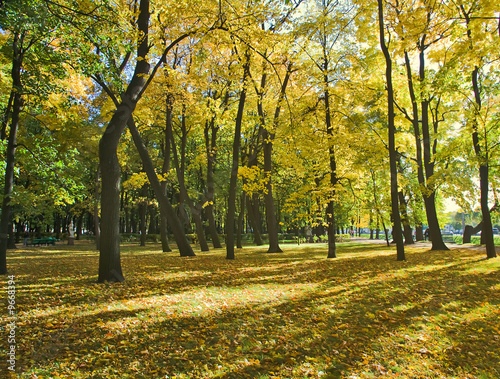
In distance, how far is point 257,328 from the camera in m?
4.69

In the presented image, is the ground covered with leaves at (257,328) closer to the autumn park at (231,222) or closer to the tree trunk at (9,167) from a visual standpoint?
the autumn park at (231,222)

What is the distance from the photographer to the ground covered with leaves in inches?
138

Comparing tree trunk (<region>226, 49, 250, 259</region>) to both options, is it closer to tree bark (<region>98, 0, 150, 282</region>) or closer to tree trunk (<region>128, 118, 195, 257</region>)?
tree trunk (<region>128, 118, 195, 257</region>)

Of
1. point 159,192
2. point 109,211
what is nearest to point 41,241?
point 159,192

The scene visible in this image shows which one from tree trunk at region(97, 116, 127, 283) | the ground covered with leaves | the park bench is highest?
tree trunk at region(97, 116, 127, 283)

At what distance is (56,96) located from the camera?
1044 cm

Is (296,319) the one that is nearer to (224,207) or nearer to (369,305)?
(369,305)


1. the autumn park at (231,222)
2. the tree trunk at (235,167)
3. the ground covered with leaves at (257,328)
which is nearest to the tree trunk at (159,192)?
the autumn park at (231,222)

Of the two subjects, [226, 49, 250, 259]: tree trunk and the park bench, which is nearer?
[226, 49, 250, 259]: tree trunk

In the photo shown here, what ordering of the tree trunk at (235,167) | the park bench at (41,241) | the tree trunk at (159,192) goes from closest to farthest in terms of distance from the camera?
the tree trunk at (159,192)
the tree trunk at (235,167)
the park bench at (41,241)

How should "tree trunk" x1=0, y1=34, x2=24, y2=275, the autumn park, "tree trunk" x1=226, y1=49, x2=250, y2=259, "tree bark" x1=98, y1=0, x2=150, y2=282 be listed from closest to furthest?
the autumn park → "tree bark" x1=98, y1=0, x2=150, y2=282 → "tree trunk" x1=0, y1=34, x2=24, y2=275 → "tree trunk" x1=226, y1=49, x2=250, y2=259

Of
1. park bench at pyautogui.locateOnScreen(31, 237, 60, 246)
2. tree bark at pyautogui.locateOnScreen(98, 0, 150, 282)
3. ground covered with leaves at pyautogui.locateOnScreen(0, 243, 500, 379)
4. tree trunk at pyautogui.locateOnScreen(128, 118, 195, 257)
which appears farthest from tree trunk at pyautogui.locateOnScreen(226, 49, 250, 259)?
park bench at pyautogui.locateOnScreen(31, 237, 60, 246)

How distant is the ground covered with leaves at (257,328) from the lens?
3.50m

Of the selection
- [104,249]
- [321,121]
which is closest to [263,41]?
[321,121]
